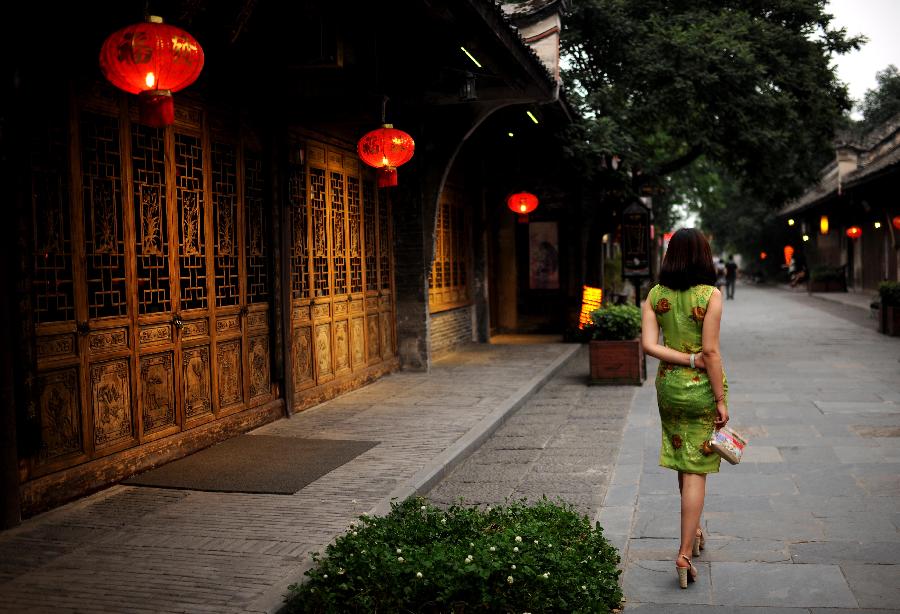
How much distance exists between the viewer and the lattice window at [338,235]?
10492 millimetres

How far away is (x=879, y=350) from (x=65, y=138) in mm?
13697

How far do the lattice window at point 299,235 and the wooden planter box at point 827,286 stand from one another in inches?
1249

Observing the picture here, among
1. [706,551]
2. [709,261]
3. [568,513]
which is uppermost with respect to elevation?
[709,261]

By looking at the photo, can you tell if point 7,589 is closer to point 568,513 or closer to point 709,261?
point 568,513

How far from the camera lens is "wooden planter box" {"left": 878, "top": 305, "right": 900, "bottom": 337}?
1747cm

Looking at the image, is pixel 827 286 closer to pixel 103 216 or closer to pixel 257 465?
pixel 257 465

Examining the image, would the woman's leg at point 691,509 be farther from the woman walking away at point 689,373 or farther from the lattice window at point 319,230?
the lattice window at point 319,230

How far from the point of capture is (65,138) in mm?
5922

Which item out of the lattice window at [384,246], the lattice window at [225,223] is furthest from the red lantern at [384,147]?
the lattice window at [384,246]

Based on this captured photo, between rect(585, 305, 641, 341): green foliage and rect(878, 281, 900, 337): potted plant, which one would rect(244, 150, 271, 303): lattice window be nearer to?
rect(585, 305, 641, 341): green foliage

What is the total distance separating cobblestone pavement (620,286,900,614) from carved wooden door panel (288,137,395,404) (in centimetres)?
344

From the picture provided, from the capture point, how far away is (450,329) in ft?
50.6

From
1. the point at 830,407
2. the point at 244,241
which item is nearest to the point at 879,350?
the point at 830,407

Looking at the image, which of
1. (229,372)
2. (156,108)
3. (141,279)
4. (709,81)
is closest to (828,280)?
(709,81)
